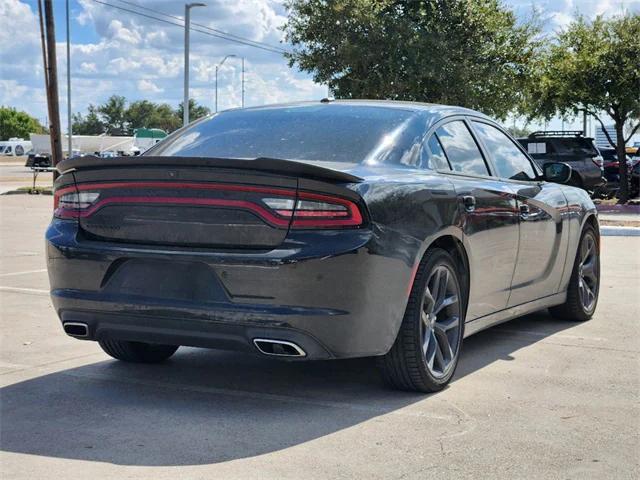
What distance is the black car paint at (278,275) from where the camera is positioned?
14.7ft

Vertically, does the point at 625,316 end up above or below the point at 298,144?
below

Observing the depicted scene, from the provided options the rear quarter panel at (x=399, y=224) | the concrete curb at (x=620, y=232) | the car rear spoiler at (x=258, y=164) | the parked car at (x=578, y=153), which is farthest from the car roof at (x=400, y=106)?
the parked car at (x=578, y=153)

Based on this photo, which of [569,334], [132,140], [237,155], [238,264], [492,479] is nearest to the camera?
[492,479]

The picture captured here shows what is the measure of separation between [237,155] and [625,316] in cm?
410

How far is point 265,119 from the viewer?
226 inches

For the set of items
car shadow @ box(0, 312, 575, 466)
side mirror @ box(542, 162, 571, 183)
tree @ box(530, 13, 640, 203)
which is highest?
tree @ box(530, 13, 640, 203)

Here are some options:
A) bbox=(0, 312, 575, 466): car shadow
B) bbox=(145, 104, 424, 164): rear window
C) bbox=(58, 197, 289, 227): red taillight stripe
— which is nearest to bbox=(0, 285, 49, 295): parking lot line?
bbox=(0, 312, 575, 466): car shadow

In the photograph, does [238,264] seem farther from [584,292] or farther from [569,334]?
[584,292]

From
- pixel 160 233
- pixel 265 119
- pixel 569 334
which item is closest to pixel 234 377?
pixel 160 233

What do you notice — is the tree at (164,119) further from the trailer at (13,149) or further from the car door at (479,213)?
the car door at (479,213)

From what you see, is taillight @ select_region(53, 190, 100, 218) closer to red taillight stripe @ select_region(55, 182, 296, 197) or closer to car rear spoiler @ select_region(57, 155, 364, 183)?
red taillight stripe @ select_region(55, 182, 296, 197)

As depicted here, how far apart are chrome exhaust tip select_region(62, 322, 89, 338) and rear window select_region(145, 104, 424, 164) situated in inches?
44.6

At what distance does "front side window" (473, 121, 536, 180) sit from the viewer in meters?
6.41

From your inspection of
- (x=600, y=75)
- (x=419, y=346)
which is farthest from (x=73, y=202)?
(x=600, y=75)
